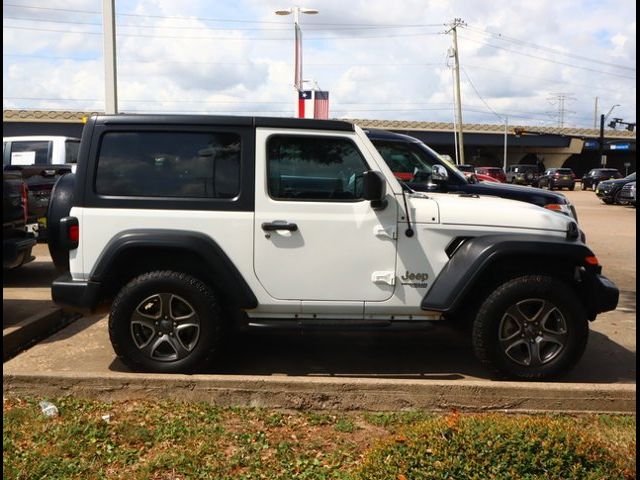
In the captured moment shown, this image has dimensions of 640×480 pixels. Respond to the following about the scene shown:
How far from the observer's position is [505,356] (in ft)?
15.7

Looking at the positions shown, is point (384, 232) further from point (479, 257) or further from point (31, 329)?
point (31, 329)

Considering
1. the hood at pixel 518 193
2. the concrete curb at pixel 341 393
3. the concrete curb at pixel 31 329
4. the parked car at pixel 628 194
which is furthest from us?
A: the parked car at pixel 628 194

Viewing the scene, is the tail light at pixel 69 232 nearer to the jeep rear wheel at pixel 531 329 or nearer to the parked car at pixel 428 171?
the jeep rear wheel at pixel 531 329

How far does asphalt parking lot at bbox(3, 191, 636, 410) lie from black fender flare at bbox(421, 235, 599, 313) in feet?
1.37

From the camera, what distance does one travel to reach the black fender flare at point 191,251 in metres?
4.68

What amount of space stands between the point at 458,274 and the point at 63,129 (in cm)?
5643

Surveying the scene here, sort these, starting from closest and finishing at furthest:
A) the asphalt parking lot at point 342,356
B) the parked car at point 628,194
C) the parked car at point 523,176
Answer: the asphalt parking lot at point 342,356 → the parked car at point 628,194 → the parked car at point 523,176

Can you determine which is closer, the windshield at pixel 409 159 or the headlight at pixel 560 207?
the headlight at pixel 560 207

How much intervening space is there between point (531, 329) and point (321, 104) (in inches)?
292

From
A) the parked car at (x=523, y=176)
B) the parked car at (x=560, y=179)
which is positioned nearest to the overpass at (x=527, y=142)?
the parked car at (x=523, y=176)

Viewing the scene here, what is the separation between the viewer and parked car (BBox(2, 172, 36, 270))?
7172mm

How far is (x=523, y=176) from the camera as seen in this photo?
170 ft

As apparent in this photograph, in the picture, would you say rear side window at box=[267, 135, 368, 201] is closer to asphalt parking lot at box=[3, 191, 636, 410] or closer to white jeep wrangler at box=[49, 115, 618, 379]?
white jeep wrangler at box=[49, 115, 618, 379]

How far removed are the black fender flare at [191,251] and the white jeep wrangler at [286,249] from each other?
10 mm
